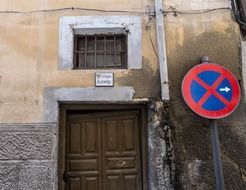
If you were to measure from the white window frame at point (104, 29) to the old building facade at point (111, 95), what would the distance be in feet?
0.05

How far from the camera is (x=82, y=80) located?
16.4ft

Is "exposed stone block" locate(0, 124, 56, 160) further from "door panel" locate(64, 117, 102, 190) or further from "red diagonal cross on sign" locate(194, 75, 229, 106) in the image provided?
"red diagonal cross on sign" locate(194, 75, 229, 106)

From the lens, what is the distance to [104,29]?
5203 millimetres

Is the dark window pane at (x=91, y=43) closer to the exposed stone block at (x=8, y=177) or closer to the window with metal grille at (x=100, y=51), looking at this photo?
the window with metal grille at (x=100, y=51)

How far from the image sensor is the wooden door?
5000 millimetres

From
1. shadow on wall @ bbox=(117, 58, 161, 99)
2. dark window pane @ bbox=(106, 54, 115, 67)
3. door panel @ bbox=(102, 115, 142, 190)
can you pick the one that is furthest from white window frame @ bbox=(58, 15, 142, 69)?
door panel @ bbox=(102, 115, 142, 190)

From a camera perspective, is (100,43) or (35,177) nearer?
(35,177)

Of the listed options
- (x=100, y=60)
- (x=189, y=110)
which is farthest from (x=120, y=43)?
(x=189, y=110)

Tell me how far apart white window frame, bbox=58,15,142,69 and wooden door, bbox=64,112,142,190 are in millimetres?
865

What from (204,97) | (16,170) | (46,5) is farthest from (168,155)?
(46,5)

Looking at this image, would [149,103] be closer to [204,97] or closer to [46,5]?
[204,97]

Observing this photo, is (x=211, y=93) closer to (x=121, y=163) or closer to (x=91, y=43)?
(x=121, y=163)

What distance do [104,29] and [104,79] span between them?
78cm

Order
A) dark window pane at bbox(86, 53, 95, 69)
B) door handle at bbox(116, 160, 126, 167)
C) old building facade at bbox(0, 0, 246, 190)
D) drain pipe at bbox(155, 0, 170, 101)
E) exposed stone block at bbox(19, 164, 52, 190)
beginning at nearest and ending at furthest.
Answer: exposed stone block at bbox(19, 164, 52, 190) < old building facade at bbox(0, 0, 246, 190) < drain pipe at bbox(155, 0, 170, 101) < door handle at bbox(116, 160, 126, 167) < dark window pane at bbox(86, 53, 95, 69)
